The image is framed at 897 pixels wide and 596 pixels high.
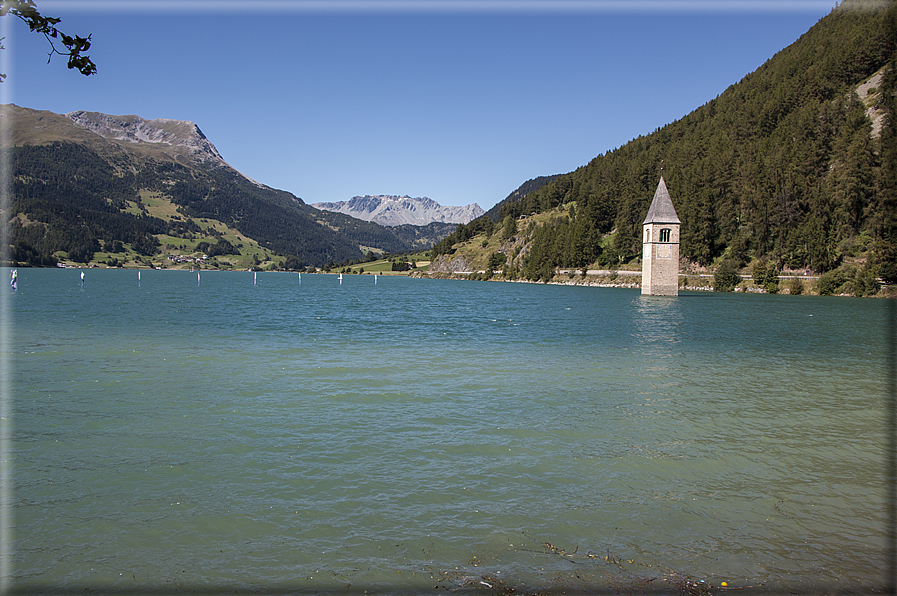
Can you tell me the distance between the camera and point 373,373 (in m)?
22.8

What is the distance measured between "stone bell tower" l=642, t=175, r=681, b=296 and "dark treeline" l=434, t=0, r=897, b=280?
23.6 meters

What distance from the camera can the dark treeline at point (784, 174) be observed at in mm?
93188

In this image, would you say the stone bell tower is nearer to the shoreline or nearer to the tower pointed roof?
the tower pointed roof

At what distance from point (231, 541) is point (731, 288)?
121 m

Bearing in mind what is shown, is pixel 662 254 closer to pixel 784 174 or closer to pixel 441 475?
pixel 784 174

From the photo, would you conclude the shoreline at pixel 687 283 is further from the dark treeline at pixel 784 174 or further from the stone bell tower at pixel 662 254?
the stone bell tower at pixel 662 254

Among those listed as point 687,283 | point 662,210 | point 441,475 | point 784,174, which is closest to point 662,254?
point 662,210

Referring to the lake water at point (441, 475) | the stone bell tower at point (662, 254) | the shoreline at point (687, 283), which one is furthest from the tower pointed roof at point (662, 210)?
the lake water at point (441, 475)

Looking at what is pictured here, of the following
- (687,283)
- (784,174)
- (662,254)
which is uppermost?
(784,174)

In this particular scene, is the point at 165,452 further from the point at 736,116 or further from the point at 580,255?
the point at 736,116

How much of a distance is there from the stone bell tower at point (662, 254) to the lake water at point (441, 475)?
251 feet

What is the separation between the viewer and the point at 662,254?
100m

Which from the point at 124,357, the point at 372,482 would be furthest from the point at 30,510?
the point at 124,357

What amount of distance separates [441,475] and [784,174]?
127 m
